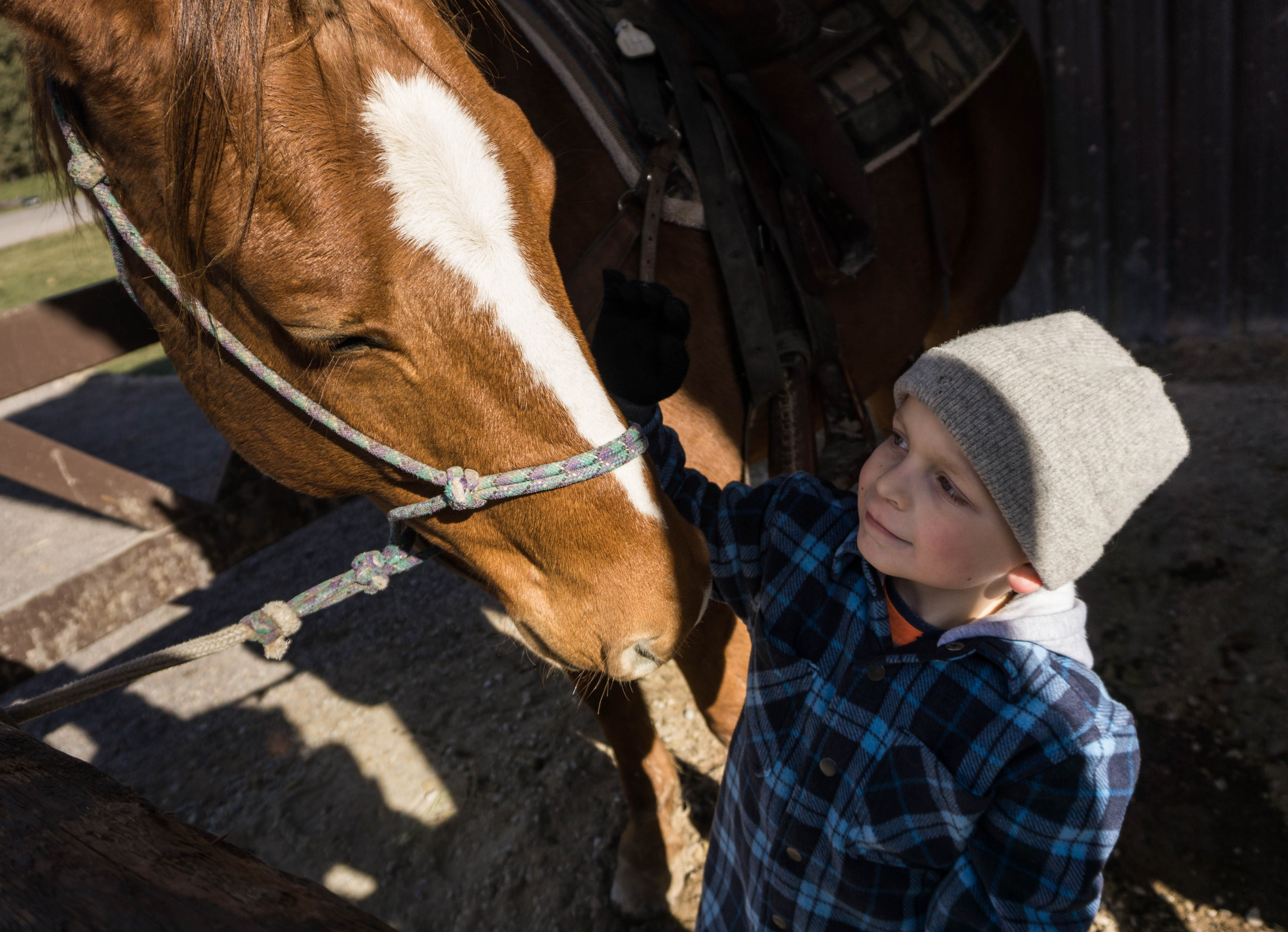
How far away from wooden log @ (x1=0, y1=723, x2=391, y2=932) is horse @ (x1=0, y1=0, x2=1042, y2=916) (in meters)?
0.52

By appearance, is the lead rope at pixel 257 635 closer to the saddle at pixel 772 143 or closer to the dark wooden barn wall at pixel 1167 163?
the saddle at pixel 772 143

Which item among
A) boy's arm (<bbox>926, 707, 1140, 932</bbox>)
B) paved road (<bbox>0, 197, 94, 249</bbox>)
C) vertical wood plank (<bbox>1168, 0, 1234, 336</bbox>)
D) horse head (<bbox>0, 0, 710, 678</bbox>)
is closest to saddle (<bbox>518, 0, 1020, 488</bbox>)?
horse head (<bbox>0, 0, 710, 678</bbox>)

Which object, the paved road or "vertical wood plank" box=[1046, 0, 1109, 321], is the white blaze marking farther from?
the paved road

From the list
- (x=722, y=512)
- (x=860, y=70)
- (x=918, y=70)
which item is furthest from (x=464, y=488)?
(x=918, y=70)

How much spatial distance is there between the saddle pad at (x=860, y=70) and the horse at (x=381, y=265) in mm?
190

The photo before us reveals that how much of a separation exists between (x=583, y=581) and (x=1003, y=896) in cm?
60

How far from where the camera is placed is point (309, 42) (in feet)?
2.91

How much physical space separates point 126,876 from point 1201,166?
425cm

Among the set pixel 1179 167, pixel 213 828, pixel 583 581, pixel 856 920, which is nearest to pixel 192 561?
pixel 213 828

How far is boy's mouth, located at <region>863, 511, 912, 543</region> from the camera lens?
2.81ft

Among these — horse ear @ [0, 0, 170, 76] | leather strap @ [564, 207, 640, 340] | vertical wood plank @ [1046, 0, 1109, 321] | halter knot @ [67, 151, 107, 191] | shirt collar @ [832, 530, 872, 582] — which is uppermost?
horse ear @ [0, 0, 170, 76]

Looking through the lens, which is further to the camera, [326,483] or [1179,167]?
[1179,167]

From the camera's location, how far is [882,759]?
894mm

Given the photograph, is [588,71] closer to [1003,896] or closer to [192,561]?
[1003,896]
